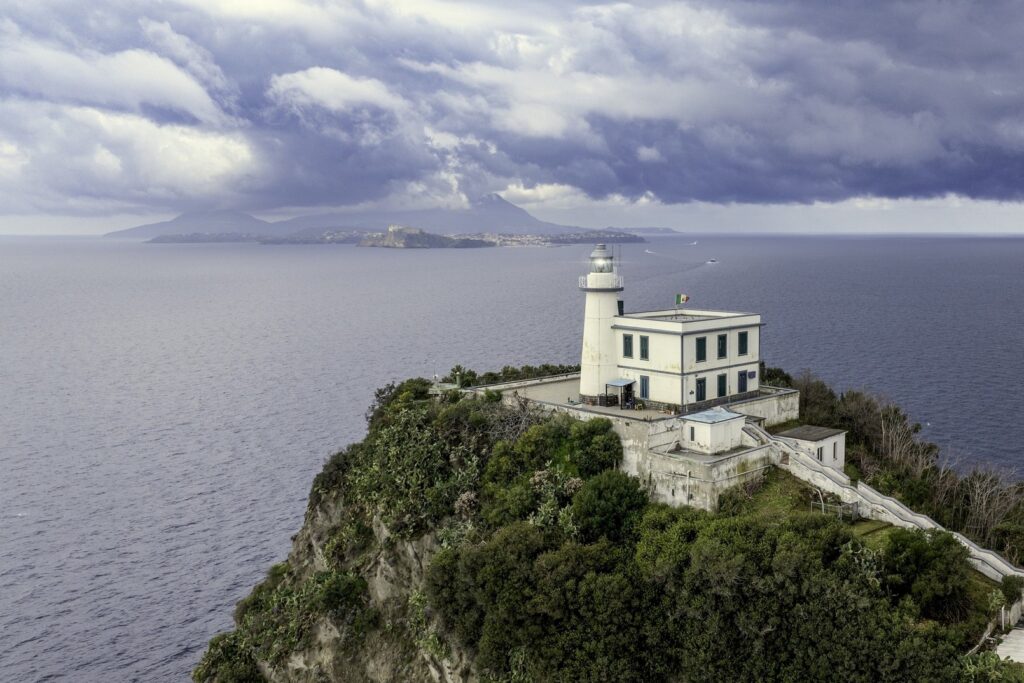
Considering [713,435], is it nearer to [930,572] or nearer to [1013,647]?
[930,572]

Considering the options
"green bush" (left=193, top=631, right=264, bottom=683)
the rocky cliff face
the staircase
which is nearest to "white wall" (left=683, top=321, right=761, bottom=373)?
the staircase

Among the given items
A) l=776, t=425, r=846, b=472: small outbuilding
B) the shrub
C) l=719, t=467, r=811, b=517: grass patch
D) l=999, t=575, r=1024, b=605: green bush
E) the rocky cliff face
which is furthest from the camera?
l=776, t=425, r=846, b=472: small outbuilding

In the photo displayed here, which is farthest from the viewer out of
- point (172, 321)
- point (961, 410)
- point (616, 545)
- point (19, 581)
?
point (172, 321)

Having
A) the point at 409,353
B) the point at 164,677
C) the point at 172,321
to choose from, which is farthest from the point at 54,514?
the point at 172,321

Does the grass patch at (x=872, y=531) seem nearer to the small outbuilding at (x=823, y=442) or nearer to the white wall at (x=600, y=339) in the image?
the small outbuilding at (x=823, y=442)

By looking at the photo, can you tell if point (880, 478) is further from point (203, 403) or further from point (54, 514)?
point (203, 403)

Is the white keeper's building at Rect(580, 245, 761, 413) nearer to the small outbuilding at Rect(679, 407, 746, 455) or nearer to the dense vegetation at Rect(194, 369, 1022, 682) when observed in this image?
the small outbuilding at Rect(679, 407, 746, 455)
